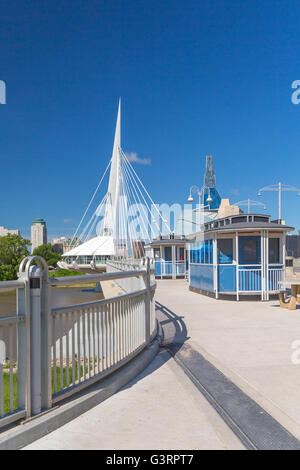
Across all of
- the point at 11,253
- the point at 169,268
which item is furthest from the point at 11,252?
the point at 169,268

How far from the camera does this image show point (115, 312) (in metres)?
4.48

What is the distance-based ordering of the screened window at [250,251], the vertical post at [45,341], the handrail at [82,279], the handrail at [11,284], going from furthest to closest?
the screened window at [250,251], the handrail at [82,279], the vertical post at [45,341], the handrail at [11,284]

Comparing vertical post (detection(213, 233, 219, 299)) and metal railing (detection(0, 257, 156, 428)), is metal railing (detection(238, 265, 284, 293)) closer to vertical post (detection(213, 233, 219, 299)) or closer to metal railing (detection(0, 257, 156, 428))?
vertical post (detection(213, 233, 219, 299))

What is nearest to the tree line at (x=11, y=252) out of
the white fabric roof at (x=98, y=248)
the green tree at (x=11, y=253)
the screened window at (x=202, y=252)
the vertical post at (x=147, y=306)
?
the green tree at (x=11, y=253)

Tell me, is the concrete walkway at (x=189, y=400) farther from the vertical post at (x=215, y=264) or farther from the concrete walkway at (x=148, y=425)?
the vertical post at (x=215, y=264)

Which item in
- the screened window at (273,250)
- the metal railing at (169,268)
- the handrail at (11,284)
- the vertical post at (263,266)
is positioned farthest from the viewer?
the metal railing at (169,268)

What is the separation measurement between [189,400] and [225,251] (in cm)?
992

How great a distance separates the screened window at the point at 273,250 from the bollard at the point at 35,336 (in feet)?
37.5

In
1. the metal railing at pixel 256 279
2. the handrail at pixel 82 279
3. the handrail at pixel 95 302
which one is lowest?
the metal railing at pixel 256 279

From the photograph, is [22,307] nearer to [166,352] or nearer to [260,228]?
[166,352]

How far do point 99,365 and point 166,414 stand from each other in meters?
0.95

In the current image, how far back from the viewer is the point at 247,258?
13109 millimetres

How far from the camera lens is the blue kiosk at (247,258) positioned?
507 inches

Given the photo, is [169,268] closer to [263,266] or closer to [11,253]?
[263,266]
